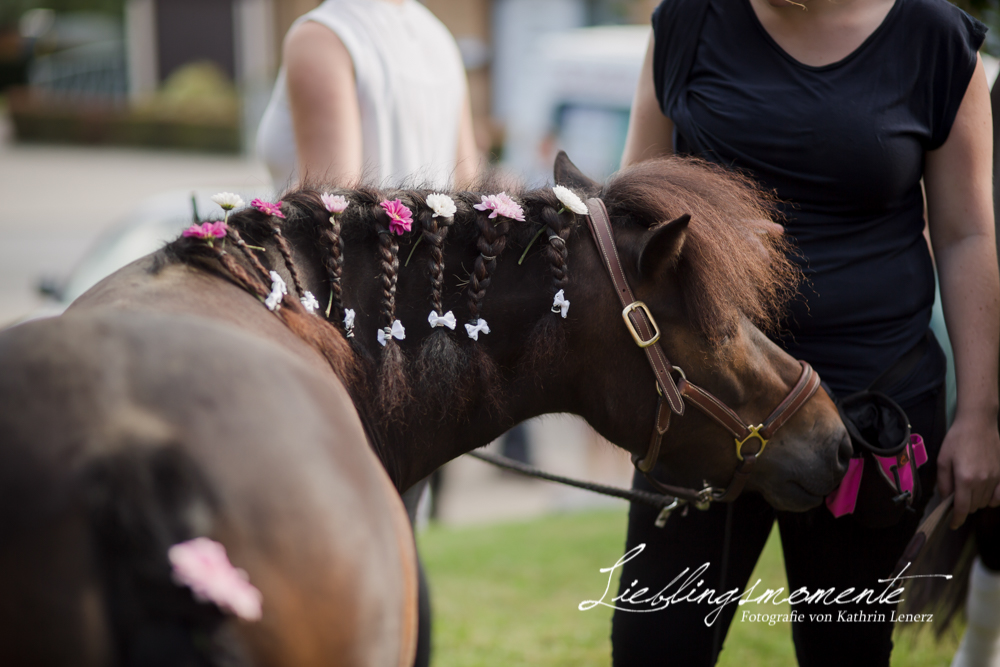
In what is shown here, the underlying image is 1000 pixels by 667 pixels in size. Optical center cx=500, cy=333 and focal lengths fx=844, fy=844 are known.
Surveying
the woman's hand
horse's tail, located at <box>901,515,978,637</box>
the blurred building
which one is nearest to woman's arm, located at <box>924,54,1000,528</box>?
the woman's hand

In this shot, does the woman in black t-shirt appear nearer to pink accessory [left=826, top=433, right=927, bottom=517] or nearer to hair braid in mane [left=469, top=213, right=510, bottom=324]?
pink accessory [left=826, top=433, right=927, bottom=517]

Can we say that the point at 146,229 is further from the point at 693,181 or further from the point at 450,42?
the point at 693,181

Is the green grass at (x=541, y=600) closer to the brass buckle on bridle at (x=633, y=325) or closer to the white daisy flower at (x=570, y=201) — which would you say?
the brass buckle on bridle at (x=633, y=325)

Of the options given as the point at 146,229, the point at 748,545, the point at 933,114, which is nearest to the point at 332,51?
the point at 933,114

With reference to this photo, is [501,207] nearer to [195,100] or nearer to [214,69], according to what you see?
[195,100]

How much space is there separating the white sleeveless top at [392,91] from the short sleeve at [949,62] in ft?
3.87

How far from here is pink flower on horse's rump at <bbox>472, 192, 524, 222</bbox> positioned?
5.28 feet

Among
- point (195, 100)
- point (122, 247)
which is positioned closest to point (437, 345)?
point (122, 247)

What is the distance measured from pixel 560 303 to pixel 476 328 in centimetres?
17

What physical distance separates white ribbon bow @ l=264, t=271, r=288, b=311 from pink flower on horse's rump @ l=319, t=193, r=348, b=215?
174 millimetres

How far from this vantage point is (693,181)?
1693 millimetres

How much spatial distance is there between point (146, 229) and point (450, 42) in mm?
4088

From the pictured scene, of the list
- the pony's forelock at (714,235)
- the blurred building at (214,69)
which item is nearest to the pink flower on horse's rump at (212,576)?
the pony's forelock at (714,235)

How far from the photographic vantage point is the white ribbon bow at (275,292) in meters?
1.38
